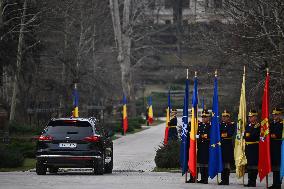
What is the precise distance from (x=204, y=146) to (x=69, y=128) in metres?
4.63

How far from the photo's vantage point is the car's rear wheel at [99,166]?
30.1 m

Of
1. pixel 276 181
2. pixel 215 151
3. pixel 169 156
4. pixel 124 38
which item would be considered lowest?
pixel 276 181

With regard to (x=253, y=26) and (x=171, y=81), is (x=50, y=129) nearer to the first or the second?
(x=253, y=26)

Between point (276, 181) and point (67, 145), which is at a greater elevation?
point (67, 145)

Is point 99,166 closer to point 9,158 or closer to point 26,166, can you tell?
point 9,158

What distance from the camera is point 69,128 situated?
30312 mm

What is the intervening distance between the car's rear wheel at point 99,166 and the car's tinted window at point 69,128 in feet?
2.56

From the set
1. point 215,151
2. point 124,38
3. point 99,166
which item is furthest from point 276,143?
point 124,38

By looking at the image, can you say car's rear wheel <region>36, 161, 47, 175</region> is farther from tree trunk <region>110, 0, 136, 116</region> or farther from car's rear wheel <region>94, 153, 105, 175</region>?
tree trunk <region>110, 0, 136, 116</region>

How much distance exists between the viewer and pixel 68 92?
66062 millimetres

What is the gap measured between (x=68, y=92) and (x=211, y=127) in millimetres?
39657

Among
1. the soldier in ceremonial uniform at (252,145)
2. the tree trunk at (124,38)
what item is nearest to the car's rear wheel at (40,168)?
the soldier in ceremonial uniform at (252,145)

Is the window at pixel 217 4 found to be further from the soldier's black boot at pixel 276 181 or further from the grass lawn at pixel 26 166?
the soldier's black boot at pixel 276 181

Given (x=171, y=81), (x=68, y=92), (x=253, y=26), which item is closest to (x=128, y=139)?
(x=68, y=92)
